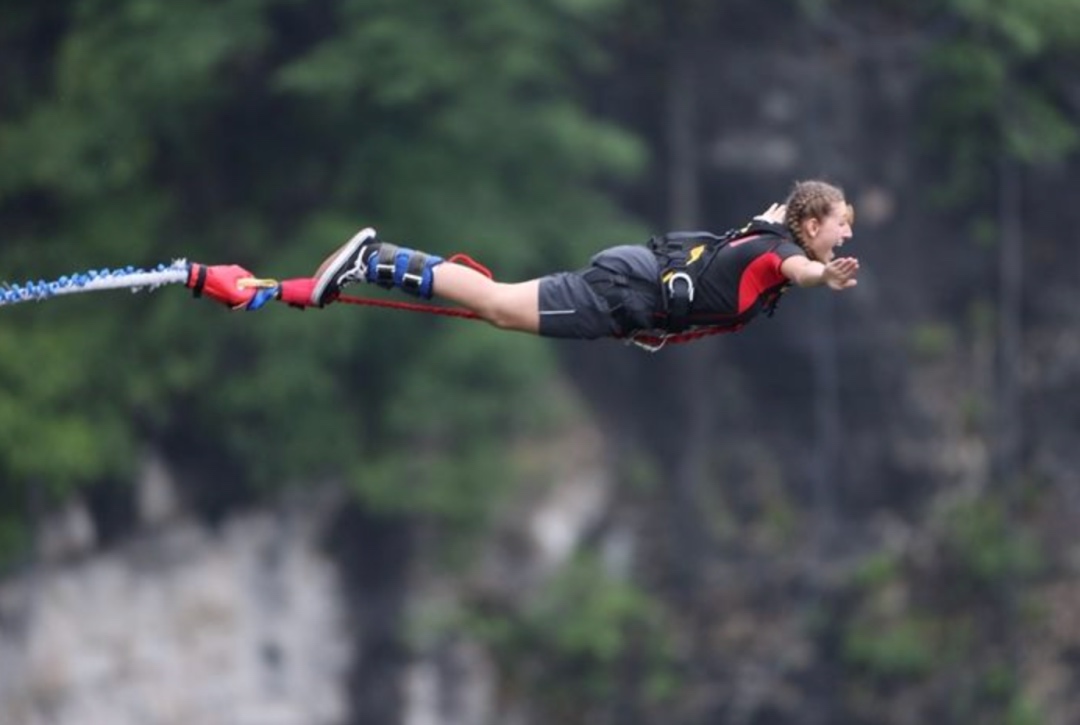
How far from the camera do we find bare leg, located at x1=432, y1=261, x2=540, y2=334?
12.5m

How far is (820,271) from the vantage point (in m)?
11.7

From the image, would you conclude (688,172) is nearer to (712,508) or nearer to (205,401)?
(712,508)

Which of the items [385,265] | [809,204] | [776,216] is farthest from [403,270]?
[809,204]

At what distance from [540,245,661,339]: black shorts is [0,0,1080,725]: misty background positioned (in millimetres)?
11869

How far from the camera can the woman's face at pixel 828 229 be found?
12.2 meters

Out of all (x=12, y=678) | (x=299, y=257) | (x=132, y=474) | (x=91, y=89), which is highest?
(x=91, y=89)

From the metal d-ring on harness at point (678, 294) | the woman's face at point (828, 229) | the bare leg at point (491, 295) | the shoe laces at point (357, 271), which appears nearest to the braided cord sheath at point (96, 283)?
the shoe laces at point (357, 271)

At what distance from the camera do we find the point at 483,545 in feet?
85.8

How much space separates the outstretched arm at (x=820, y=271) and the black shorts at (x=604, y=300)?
688 mm

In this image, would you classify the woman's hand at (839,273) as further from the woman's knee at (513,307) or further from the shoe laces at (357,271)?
the shoe laces at (357,271)

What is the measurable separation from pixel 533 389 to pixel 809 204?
13.8 meters

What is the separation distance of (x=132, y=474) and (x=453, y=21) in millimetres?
5075

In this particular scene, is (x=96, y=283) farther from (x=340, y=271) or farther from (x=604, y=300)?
(x=604, y=300)

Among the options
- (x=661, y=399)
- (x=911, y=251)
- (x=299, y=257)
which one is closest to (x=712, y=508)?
(x=661, y=399)
